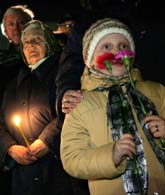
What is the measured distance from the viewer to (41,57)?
12.5 feet

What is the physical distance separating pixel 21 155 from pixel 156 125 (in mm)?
1564

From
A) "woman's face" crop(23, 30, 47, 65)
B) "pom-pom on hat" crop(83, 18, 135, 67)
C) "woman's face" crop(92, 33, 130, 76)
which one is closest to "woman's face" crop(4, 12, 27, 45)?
"woman's face" crop(23, 30, 47, 65)

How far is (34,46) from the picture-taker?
382cm

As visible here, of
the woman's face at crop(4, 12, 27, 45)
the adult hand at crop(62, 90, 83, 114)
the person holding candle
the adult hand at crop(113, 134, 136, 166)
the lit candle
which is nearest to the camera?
the adult hand at crop(113, 134, 136, 166)

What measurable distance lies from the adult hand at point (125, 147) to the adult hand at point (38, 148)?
1304mm

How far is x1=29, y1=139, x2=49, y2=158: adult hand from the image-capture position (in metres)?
Result: 3.46

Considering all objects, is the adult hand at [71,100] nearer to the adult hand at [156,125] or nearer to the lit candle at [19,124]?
the adult hand at [156,125]

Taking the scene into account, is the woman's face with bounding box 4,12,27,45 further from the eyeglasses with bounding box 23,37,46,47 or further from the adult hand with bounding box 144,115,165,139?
the adult hand with bounding box 144,115,165,139

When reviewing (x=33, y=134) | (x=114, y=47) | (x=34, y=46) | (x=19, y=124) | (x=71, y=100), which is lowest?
(x=33, y=134)

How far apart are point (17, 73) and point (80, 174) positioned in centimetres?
179

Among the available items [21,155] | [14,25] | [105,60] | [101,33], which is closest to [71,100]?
[105,60]

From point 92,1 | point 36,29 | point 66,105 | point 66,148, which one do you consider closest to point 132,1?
point 92,1

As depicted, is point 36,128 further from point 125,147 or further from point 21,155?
point 125,147

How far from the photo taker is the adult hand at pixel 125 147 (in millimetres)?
2201
